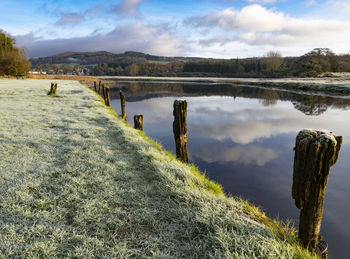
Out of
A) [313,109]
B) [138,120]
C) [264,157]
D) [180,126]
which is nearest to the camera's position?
[180,126]

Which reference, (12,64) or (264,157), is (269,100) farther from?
(12,64)

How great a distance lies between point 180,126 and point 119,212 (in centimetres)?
378

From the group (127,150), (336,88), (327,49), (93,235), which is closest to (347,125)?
(127,150)

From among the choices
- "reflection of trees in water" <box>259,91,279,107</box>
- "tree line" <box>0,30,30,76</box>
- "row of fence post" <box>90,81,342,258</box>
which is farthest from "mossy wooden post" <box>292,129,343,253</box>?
→ "tree line" <box>0,30,30,76</box>

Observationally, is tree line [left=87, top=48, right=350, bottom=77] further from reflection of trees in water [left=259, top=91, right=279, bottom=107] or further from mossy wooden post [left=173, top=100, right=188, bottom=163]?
mossy wooden post [left=173, top=100, right=188, bottom=163]

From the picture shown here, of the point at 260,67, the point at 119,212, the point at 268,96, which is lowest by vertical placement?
the point at 119,212

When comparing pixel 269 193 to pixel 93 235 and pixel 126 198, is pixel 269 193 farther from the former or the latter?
pixel 93 235

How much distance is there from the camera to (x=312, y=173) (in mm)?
3033

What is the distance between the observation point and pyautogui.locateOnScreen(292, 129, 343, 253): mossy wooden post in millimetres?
2896

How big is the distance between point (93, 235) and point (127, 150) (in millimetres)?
4345

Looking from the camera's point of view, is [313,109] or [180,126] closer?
[180,126]

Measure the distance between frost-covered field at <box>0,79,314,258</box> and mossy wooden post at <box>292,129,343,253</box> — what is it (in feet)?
1.23

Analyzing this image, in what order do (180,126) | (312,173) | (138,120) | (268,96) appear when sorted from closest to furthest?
(312,173), (180,126), (138,120), (268,96)

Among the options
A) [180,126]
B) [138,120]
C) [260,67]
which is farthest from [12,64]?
[260,67]
